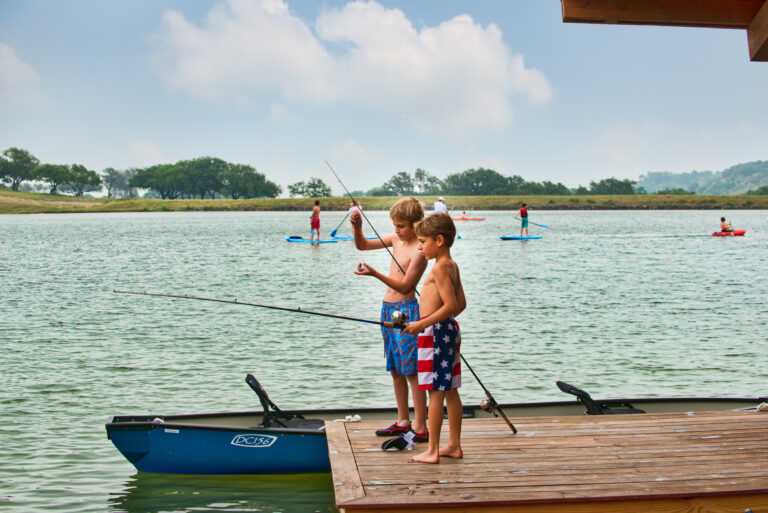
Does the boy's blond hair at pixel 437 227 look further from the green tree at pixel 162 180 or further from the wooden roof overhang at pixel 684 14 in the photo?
the green tree at pixel 162 180

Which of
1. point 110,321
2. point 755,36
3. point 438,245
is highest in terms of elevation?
point 755,36

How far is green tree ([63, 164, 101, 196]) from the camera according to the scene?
562ft

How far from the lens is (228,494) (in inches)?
268

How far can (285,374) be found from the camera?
11.9 metres

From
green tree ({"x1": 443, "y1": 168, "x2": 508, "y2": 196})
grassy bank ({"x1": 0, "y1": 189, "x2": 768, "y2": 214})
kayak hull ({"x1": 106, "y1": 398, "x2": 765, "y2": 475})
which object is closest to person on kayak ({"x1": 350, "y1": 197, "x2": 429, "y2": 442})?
kayak hull ({"x1": 106, "y1": 398, "x2": 765, "y2": 475})

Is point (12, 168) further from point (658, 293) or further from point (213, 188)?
point (658, 293)

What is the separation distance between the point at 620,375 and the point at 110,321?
11739mm

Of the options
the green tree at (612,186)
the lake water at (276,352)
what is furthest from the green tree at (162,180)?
the lake water at (276,352)

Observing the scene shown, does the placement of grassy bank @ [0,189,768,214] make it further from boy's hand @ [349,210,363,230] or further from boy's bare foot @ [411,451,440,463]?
boy's bare foot @ [411,451,440,463]

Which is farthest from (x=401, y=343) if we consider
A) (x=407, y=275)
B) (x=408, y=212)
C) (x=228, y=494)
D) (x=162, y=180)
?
(x=162, y=180)

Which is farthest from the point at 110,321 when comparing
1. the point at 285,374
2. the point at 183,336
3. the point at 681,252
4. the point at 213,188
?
the point at 213,188

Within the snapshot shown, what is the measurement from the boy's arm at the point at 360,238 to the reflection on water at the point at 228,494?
91.3 inches

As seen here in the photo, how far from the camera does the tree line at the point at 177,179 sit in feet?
560

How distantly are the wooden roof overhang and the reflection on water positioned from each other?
4758 mm
